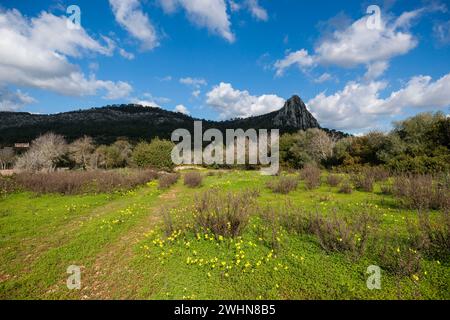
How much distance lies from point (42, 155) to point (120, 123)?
70.6 m

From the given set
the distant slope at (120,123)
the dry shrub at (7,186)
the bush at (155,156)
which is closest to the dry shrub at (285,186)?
the dry shrub at (7,186)

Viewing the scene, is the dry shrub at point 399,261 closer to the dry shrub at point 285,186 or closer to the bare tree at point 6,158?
the dry shrub at point 285,186

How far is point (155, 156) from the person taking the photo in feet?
113

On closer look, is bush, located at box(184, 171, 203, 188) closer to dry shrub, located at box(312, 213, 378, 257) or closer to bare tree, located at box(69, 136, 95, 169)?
dry shrub, located at box(312, 213, 378, 257)

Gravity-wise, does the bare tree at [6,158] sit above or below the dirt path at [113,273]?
above

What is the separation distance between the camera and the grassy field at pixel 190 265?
444 cm

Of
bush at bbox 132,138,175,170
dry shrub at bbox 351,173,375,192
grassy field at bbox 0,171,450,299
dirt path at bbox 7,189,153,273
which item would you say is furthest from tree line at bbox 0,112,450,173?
dirt path at bbox 7,189,153,273

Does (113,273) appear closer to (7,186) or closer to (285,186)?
(285,186)

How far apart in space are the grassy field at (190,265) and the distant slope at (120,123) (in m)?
69.8

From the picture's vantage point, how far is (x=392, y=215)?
8422 mm

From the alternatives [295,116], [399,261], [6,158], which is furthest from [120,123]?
[399,261]

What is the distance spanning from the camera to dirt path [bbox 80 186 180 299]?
471cm
